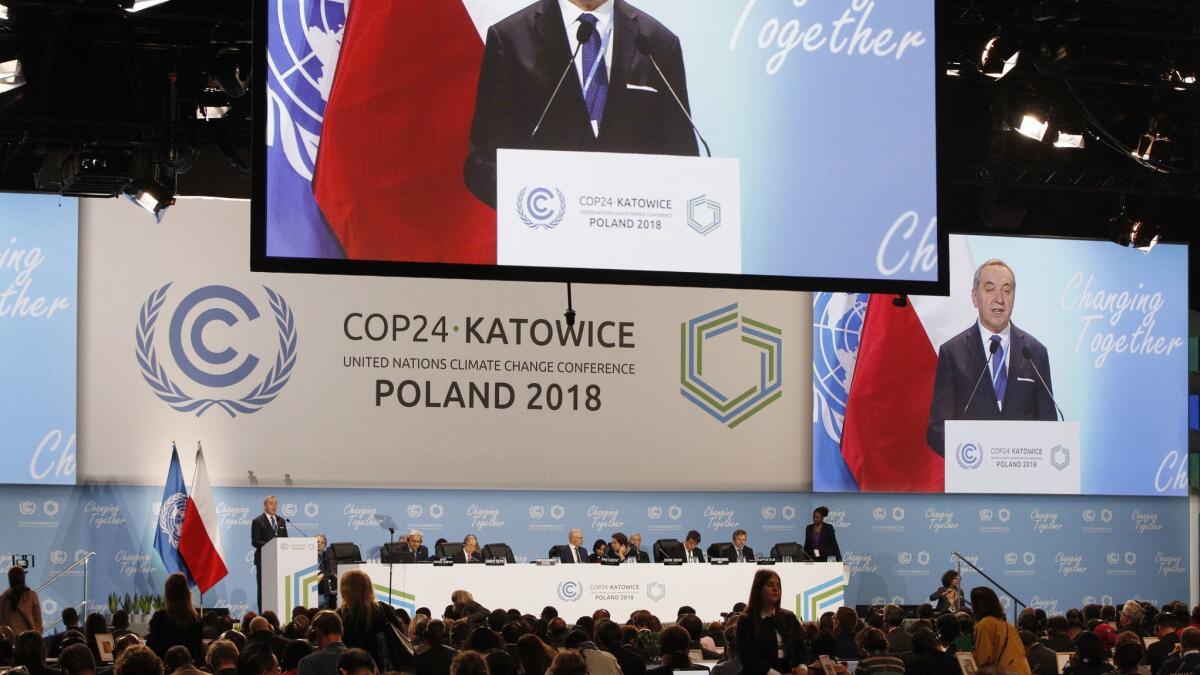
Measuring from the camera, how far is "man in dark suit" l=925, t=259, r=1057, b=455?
17.3 m

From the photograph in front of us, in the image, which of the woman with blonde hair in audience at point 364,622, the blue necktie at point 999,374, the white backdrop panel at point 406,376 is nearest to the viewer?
the woman with blonde hair in audience at point 364,622

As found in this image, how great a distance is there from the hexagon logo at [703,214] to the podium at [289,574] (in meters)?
6.32

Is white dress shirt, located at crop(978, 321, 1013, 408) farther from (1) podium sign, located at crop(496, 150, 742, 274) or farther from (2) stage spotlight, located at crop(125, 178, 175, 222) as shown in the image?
(1) podium sign, located at crop(496, 150, 742, 274)

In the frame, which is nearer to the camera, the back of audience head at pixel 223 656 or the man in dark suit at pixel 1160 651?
the back of audience head at pixel 223 656

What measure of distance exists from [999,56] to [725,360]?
5.43 m

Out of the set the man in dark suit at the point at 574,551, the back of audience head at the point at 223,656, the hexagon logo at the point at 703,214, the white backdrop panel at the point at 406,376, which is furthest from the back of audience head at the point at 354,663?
the white backdrop panel at the point at 406,376

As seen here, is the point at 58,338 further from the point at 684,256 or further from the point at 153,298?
the point at 684,256

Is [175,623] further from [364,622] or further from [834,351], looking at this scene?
[834,351]

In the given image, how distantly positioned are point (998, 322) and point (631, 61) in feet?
35.4

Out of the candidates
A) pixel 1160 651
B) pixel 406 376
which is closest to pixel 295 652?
pixel 1160 651

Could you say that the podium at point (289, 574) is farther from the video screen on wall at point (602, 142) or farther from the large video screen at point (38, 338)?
the video screen on wall at point (602, 142)

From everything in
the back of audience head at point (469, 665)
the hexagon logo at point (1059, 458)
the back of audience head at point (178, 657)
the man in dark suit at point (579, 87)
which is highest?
the man in dark suit at point (579, 87)

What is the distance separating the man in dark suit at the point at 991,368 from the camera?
56.8 feet

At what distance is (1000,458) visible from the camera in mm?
17328
